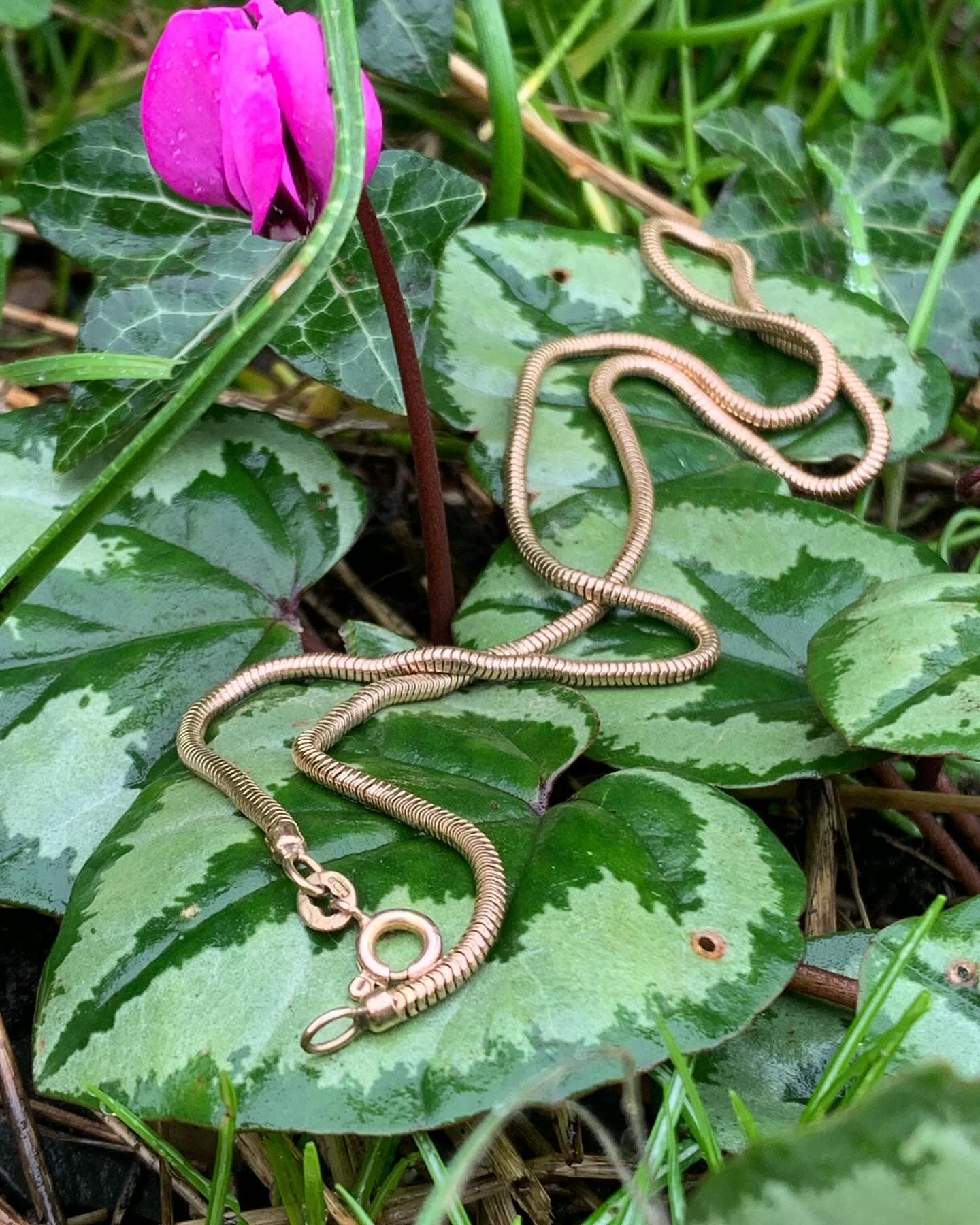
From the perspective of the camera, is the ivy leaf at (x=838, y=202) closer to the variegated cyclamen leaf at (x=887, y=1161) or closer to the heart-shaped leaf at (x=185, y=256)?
the heart-shaped leaf at (x=185, y=256)

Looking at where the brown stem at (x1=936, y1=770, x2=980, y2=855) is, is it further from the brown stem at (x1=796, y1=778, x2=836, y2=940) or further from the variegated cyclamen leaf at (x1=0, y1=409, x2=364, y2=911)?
the variegated cyclamen leaf at (x1=0, y1=409, x2=364, y2=911)

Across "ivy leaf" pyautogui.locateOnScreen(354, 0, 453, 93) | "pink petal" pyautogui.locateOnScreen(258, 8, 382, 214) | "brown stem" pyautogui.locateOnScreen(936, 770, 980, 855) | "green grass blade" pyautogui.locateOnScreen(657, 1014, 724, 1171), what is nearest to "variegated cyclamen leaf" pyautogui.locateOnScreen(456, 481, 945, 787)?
"brown stem" pyautogui.locateOnScreen(936, 770, 980, 855)

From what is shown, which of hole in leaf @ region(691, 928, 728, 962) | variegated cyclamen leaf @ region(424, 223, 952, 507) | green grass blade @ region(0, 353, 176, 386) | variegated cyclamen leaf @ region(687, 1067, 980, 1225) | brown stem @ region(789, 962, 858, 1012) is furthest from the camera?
variegated cyclamen leaf @ region(424, 223, 952, 507)

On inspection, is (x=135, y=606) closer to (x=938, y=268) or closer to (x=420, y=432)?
(x=420, y=432)

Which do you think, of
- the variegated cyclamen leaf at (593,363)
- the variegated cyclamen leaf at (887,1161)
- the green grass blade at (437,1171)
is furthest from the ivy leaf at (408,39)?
the variegated cyclamen leaf at (887,1161)

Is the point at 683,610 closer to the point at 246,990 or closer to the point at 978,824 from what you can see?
the point at 978,824
